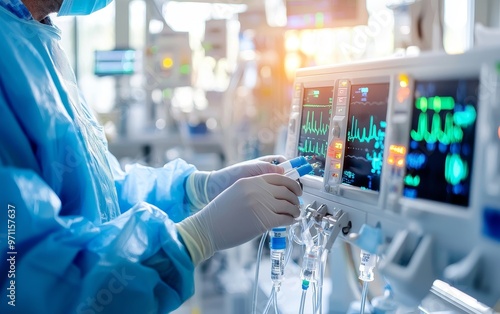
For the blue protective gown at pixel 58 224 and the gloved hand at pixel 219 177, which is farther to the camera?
the gloved hand at pixel 219 177

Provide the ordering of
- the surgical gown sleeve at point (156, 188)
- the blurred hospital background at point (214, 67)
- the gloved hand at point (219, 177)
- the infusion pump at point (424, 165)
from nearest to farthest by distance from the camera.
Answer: the infusion pump at point (424, 165) < the gloved hand at point (219, 177) < the surgical gown sleeve at point (156, 188) < the blurred hospital background at point (214, 67)

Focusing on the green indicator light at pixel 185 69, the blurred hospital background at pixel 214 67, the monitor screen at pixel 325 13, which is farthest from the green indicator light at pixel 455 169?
the green indicator light at pixel 185 69

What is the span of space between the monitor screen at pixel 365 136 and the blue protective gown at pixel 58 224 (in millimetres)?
356

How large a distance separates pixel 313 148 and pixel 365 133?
222 millimetres

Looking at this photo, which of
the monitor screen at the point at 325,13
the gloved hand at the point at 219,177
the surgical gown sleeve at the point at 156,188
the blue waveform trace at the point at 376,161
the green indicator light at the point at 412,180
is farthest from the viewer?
the monitor screen at the point at 325,13

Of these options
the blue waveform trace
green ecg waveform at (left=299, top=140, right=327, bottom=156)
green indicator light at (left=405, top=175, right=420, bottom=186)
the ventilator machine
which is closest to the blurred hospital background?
green ecg waveform at (left=299, top=140, right=327, bottom=156)

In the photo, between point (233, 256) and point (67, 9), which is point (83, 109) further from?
point (233, 256)

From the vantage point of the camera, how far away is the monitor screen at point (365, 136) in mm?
927

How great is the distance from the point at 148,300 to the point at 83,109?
0.54 metres

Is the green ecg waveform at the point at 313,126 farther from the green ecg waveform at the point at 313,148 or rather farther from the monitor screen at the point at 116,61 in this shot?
the monitor screen at the point at 116,61

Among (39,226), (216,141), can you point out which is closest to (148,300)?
(39,226)

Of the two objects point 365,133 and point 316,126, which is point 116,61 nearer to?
point 316,126

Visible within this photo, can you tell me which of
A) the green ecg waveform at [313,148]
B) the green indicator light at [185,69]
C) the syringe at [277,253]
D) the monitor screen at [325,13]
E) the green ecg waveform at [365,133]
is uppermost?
the monitor screen at [325,13]

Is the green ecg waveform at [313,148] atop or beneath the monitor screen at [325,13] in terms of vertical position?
beneath
